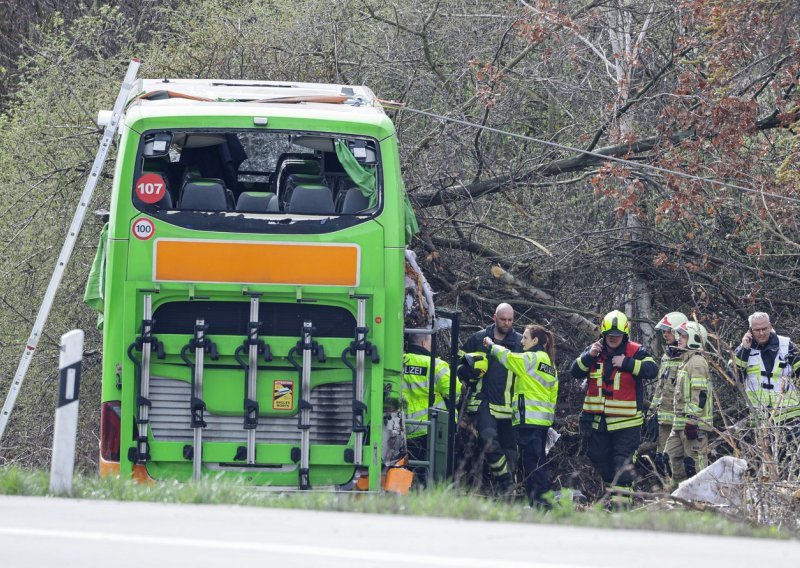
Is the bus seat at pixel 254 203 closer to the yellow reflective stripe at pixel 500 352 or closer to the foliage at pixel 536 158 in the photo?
the yellow reflective stripe at pixel 500 352

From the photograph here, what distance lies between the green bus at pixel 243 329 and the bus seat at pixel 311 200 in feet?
0.06

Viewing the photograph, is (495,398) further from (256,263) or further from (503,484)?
(256,263)

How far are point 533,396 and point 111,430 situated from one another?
391 cm

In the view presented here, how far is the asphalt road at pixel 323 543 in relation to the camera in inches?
189

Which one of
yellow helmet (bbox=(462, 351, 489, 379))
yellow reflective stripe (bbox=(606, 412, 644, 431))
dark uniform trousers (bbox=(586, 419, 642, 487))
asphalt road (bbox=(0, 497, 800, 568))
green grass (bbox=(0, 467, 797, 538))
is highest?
yellow helmet (bbox=(462, 351, 489, 379))

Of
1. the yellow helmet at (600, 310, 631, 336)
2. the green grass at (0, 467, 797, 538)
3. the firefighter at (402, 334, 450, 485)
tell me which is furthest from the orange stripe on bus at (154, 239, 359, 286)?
the yellow helmet at (600, 310, 631, 336)

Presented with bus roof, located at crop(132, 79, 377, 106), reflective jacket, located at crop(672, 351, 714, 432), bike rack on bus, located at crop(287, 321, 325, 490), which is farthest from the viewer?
reflective jacket, located at crop(672, 351, 714, 432)

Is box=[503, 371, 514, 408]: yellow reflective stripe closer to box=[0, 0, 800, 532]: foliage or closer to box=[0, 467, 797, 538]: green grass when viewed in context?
box=[0, 0, 800, 532]: foliage

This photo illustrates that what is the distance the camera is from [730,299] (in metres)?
13.8

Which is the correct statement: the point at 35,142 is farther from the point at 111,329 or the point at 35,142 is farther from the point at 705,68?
the point at 705,68

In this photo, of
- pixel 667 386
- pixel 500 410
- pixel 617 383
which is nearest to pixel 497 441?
pixel 500 410

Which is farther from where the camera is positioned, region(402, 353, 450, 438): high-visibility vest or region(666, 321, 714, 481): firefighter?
region(666, 321, 714, 481): firefighter

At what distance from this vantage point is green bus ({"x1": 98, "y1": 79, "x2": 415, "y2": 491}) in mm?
8648

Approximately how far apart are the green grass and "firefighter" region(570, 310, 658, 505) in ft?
12.7
